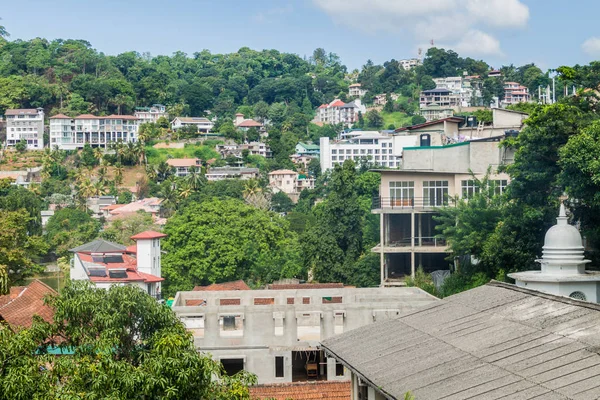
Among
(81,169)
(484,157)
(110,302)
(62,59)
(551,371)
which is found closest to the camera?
(551,371)

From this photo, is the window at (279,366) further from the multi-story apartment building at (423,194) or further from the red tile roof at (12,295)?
the multi-story apartment building at (423,194)

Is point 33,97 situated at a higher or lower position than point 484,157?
higher

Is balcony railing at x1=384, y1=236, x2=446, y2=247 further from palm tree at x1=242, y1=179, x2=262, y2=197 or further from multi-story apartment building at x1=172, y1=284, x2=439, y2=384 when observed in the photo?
palm tree at x1=242, y1=179, x2=262, y2=197

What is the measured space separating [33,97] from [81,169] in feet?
124

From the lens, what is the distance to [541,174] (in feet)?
107

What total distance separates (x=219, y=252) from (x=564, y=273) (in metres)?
40.2

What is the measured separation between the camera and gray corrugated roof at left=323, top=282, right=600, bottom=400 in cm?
1253

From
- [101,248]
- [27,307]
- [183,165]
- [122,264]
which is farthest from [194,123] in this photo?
[27,307]

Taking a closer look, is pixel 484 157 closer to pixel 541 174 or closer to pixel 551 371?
pixel 541 174

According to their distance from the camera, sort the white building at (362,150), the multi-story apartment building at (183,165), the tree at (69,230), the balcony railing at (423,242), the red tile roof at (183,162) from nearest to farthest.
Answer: the balcony railing at (423,242) < the tree at (69,230) < the multi-story apartment building at (183,165) < the red tile roof at (183,162) < the white building at (362,150)

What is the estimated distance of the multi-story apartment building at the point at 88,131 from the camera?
492ft

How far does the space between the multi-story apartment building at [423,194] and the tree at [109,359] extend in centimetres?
2597

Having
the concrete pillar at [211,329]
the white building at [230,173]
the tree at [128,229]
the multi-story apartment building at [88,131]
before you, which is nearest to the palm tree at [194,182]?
the white building at [230,173]

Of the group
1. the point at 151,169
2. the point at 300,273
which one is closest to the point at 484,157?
the point at 300,273
